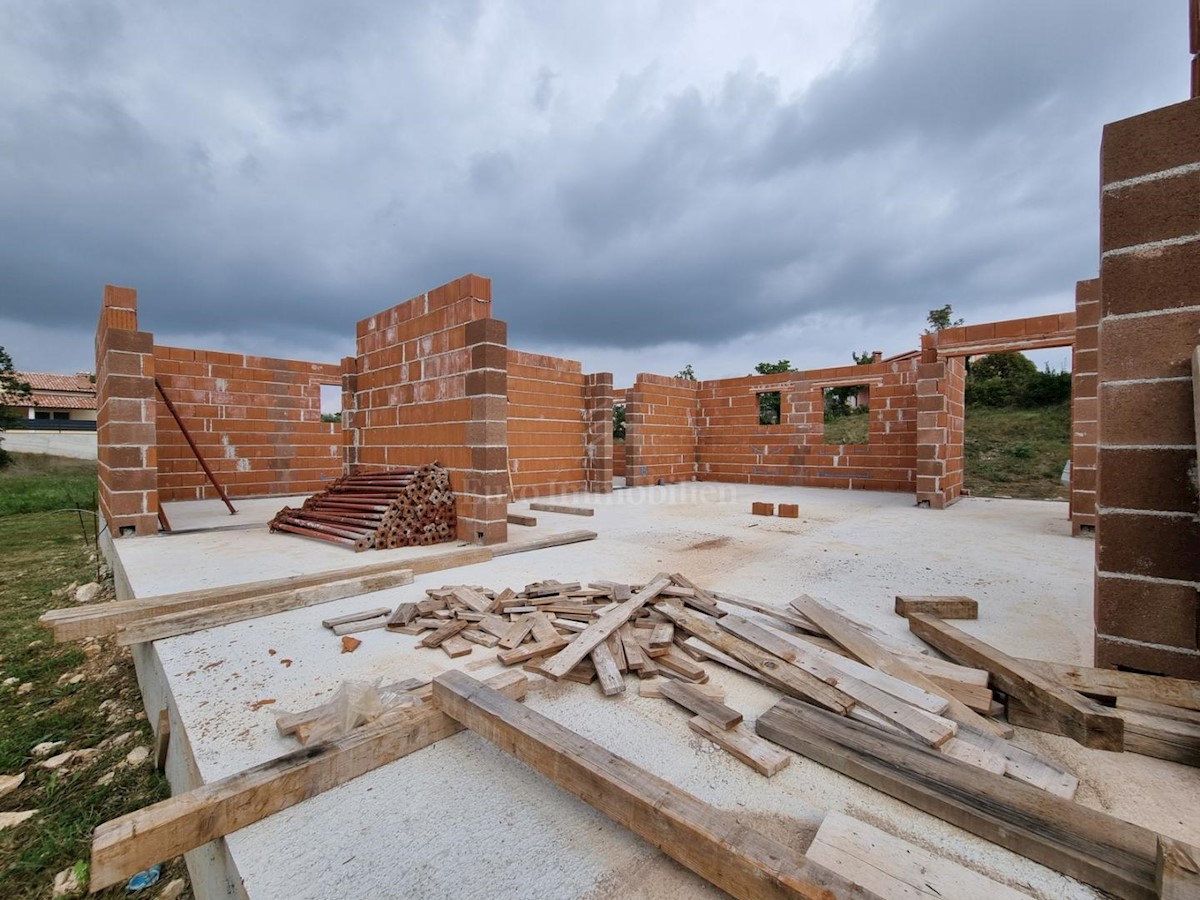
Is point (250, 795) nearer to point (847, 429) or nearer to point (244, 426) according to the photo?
point (244, 426)

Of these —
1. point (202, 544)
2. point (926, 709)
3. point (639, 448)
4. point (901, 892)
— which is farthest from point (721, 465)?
point (901, 892)

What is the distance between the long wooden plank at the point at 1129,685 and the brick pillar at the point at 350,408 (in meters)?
7.88

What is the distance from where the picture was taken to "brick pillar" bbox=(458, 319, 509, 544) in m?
5.55

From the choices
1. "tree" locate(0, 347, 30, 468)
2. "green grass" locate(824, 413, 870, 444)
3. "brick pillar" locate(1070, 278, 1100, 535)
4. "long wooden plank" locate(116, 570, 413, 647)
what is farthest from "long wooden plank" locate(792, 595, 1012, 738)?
"tree" locate(0, 347, 30, 468)

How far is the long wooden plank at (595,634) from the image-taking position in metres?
2.54

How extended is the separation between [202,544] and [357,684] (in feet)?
16.4

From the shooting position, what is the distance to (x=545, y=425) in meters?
11.3

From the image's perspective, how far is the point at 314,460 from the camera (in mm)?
11672

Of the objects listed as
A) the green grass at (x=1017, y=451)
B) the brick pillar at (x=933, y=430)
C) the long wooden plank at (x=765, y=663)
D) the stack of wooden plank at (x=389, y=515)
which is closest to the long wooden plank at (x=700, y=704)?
the long wooden plank at (x=765, y=663)

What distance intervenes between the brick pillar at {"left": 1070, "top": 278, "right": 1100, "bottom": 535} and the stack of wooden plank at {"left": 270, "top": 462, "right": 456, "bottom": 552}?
25.1 feet

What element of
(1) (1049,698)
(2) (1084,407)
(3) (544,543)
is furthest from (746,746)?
(2) (1084,407)

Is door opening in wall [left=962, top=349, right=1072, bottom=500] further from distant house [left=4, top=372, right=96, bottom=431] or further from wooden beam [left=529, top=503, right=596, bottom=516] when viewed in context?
distant house [left=4, top=372, right=96, bottom=431]

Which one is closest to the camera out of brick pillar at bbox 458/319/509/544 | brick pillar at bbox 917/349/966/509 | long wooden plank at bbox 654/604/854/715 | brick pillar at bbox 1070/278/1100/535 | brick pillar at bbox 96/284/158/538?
long wooden plank at bbox 654/604/854/715

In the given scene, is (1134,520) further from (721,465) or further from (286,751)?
(721,465)
